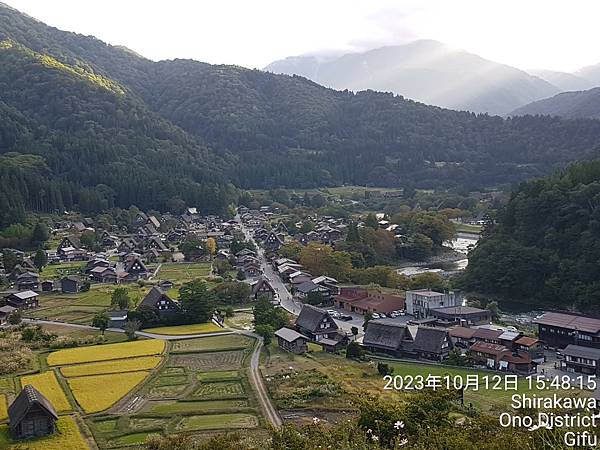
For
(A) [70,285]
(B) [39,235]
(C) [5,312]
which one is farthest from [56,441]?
(B) [39,235]

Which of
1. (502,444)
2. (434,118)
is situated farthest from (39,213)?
(434,118)

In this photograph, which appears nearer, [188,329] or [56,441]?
[56,441]

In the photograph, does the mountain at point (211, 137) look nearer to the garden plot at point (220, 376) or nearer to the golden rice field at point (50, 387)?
the golden rice field at point (50, 387)

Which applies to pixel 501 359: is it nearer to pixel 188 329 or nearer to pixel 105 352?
pixel 188 329

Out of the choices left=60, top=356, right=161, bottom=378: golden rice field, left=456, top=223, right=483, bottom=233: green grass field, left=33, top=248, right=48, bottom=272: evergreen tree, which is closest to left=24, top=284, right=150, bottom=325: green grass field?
left=33, top=248, right=48, bottom=272: evergreen tree

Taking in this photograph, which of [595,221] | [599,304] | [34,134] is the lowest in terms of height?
[599,304]

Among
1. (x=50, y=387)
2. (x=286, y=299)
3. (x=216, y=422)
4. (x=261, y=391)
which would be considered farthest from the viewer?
(x=286, y=299)

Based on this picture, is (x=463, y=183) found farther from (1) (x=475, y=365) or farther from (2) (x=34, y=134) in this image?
(1) (x=475, y=365)
